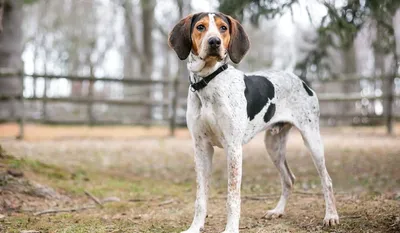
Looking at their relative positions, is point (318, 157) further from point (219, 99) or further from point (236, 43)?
point (236, 43)

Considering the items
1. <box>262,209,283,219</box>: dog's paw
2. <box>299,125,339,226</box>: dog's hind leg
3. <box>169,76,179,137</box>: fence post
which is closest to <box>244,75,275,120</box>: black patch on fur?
<box>299,125,339,226</box>: dog's hind leg

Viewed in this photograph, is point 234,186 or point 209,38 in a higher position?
point 209,38

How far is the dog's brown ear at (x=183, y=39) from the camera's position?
381 cm

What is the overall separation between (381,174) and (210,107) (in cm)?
471

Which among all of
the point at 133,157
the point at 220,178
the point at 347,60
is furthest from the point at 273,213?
the point at 347,60

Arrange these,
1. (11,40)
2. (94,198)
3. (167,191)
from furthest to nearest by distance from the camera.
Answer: (11,40) < (167,191) < (94,198)

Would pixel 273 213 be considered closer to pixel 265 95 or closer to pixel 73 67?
pixel 265 95

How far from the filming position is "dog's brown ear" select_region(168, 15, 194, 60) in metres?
3.81

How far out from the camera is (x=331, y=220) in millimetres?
4258

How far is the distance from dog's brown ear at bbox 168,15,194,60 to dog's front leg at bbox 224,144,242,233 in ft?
3.01

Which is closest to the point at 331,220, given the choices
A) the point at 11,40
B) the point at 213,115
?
the point at 213,115

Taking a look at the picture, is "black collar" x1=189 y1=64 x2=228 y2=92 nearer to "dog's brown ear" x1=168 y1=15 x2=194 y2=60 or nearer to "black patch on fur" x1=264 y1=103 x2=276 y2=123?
"dog's brown ear" x1=168 y1=15 x2=194 y2=60

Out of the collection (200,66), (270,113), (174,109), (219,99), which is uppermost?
(200,66)

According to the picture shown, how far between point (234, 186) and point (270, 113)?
936 mm
